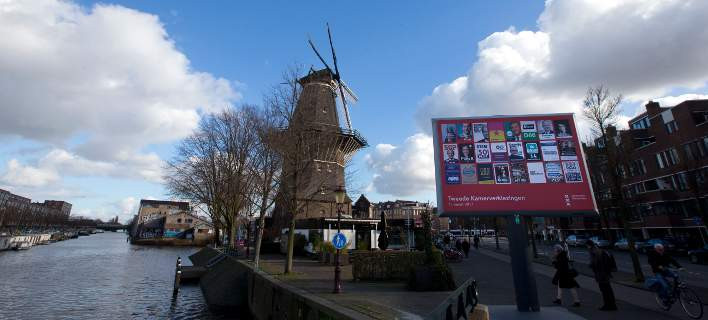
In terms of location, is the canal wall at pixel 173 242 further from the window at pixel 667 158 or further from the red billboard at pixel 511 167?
the red billboard at pixel 511 167

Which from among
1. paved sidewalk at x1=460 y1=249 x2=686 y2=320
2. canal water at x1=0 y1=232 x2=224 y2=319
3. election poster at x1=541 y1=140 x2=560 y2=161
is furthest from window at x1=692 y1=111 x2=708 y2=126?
canal water at x1=0 y1=232 x2=224 y2=319

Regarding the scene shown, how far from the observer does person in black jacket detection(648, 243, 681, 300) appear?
9180 millimetres

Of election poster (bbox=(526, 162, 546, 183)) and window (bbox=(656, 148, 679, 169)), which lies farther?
window (bbox=(656, 148, 679, 169))

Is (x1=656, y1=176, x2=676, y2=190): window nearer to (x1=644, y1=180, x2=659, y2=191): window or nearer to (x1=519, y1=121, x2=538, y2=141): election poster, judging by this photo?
(x1=644, y1=180, x2=659, y2=191): window

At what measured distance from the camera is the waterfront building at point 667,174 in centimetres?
3347

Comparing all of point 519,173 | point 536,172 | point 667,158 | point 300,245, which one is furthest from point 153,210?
point 536,172

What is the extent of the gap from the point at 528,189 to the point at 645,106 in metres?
46.1

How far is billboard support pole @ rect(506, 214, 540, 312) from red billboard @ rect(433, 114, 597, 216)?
698mm

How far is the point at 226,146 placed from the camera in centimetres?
2883

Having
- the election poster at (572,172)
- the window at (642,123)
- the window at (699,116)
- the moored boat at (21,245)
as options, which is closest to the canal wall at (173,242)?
the moored boat at (21,245)

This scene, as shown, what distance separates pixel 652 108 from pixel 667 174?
26.1 ft

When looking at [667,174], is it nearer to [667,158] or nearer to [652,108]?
[667,158]

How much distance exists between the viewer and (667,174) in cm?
3897

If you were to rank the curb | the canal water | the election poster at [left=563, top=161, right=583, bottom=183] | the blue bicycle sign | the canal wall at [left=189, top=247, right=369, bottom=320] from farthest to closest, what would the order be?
the canal water
the blue bicycle sign
the election poster at [left=563, top=161, right=583, bottom=183]
the canal wall at [left=189, top=247, right=369, bottom=320]
the curb
